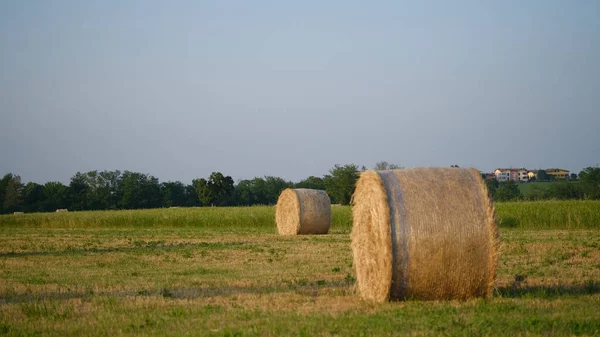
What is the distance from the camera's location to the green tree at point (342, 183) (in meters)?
57.8

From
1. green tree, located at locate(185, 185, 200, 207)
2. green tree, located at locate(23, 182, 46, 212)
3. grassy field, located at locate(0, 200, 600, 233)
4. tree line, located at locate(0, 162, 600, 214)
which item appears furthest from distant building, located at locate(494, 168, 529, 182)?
grassy field, located at locate(0, 200, 600, 233)

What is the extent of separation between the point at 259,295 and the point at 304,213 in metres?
19.7

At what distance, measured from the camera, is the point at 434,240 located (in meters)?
11.5

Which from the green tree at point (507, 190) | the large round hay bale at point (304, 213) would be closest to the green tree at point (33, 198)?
the green tree at point (507, 190)

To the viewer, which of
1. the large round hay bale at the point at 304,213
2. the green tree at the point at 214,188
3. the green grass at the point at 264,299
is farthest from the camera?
the green tree at the point at 214,188

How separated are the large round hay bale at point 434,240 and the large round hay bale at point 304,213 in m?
20.3

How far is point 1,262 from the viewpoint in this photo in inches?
796

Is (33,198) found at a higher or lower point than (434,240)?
higher

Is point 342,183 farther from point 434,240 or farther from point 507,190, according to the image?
point 434,240

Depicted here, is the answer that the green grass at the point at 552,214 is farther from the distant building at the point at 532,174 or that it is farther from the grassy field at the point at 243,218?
the distant building at the point at 532,174

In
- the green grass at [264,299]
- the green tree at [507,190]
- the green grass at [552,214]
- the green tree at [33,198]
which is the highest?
the green tree at [33,198]

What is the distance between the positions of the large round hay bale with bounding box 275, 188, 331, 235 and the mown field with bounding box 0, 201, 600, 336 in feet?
25.4

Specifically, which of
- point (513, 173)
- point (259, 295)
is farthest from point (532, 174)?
point (259, 295)

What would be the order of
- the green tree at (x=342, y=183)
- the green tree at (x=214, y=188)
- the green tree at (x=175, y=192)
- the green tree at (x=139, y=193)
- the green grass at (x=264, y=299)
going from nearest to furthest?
the green grass at (x=264, y=299) < the green tree at (x=342, y=183) < the green tree at (x=214, y=188) < the green tree at (x=139, y=193) < the green tree at (x=175, y=192)
